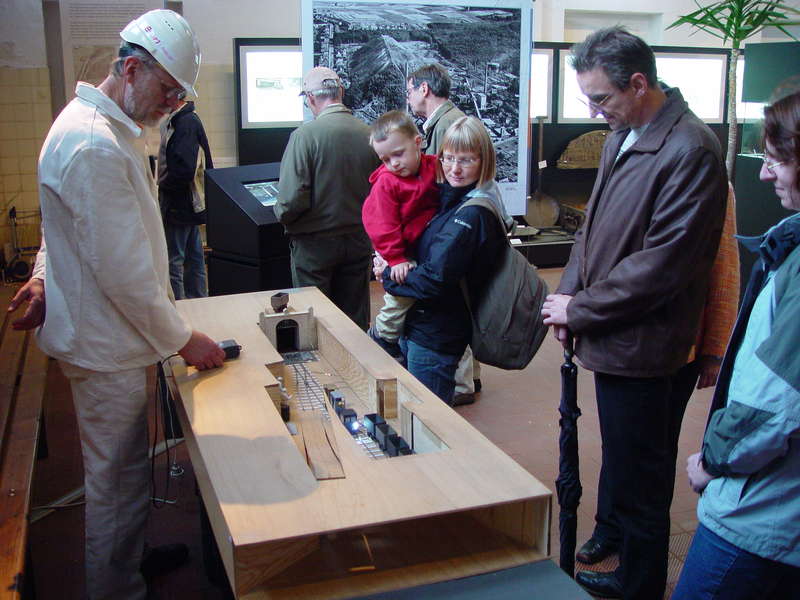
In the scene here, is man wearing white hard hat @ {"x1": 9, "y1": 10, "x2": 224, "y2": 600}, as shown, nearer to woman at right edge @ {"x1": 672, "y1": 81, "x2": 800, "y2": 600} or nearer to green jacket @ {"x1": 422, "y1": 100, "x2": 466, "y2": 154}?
woman at right edge @ {"x1": 672, "y1": 81, "x2": 800, "y2": 600}

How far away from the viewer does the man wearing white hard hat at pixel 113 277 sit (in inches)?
78.2

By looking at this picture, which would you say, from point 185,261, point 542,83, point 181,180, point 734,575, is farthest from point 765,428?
point 542,83

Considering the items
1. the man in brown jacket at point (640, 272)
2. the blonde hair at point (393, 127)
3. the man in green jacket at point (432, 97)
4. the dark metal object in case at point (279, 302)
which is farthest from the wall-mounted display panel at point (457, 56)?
the man in brown jacket at point (640, 272)

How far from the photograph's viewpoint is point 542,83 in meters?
7.55

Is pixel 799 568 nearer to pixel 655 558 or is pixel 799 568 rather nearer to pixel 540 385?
pixel 655 558

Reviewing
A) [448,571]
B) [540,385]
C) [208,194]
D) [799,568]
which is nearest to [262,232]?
[208,194]

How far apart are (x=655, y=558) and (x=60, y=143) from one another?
1.90 m

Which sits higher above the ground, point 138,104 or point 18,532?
point 138,104

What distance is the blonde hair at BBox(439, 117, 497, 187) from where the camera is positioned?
2516 millimetres

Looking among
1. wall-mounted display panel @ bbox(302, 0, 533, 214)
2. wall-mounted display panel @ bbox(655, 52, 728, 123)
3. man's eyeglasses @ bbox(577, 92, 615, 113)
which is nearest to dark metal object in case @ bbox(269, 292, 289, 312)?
man's eyeglasses @ bbox(577, 92, 615, 113)

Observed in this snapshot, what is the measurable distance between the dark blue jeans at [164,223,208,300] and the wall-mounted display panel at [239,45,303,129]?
1578 mm

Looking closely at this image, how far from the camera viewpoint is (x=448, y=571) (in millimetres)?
1579

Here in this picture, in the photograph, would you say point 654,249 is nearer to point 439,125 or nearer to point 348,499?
point 348,499

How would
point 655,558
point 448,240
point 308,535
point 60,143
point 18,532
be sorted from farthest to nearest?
1. point 448,240
2. point 655,558
3. point 18,532
4. point 60,143
5. point 308,535
